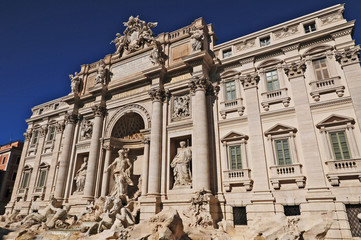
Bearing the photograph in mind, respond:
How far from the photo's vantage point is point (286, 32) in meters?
17.5

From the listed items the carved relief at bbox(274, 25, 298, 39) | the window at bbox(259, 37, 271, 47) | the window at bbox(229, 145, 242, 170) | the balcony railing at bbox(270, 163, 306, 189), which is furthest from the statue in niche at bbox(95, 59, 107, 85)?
the balcony railing at bbox(270, 163, 306, 189)

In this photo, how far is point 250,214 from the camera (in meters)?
14.5

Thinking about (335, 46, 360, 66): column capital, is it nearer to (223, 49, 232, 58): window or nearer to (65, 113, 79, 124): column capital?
(223, 49, 232, 58): window

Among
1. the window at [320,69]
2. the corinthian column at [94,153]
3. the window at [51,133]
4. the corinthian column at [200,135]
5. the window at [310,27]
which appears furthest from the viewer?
the window at [51,133]

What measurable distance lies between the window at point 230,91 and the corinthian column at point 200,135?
128 cm

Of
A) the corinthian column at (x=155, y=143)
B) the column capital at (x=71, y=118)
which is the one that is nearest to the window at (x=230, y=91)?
the corinthian column at (x=155, y=143)

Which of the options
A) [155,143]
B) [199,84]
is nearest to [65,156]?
[155,143]

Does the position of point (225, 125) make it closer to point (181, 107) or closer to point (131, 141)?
point (181, 107)

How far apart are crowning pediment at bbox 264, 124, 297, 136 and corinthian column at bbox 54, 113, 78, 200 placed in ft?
58.6

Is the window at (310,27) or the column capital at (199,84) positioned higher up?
the window at (310,27)

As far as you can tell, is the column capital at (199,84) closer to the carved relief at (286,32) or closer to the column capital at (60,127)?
the carved relief at (286,32)

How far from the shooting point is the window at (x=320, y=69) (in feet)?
50.5

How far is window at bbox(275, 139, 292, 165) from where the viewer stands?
1473 cm

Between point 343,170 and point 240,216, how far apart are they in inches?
247
